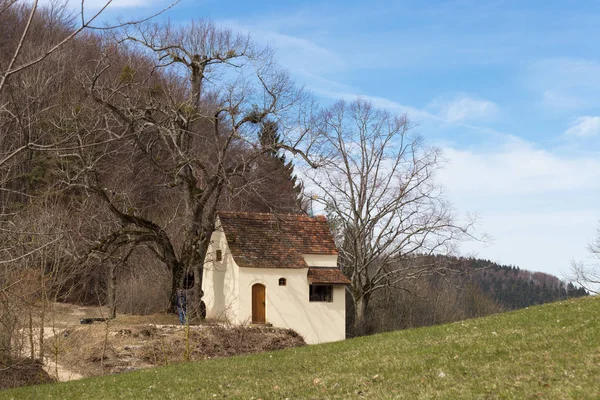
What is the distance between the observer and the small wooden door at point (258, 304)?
Answer: 3516 cm

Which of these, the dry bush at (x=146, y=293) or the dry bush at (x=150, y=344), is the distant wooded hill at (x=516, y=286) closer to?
the dry bush at (x=146, y=293)

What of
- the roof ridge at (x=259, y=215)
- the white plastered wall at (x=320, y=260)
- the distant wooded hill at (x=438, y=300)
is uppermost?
the roof ridge at (x=259, y=215)

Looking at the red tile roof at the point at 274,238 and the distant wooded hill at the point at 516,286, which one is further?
the distant wooded hill at the point at 516,286

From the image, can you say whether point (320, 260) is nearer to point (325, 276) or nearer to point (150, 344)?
point (325, 276)

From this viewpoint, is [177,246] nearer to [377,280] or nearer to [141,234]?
[141,234]

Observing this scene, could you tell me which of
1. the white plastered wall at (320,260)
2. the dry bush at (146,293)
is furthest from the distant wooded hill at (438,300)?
the dry bush at (146,293)

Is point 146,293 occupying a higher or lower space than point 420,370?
lower

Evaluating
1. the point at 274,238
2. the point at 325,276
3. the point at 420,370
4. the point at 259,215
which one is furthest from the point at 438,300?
the point at 420,370

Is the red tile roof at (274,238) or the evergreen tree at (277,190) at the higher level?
the evergreen tree at (277,190)

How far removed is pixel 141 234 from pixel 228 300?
5711mm

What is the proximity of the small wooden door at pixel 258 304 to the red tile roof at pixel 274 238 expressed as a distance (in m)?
1.17

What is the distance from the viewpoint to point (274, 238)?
37.8m

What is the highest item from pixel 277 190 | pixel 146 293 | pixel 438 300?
pixel 277 190

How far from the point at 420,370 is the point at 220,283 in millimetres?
25980
